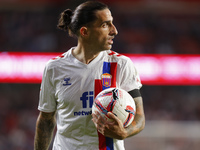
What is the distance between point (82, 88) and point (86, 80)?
6 centimetres

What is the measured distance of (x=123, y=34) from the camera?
10445mm

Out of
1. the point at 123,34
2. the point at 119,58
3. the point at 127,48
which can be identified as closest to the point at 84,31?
the point at 119,58

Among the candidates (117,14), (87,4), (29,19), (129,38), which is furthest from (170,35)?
(87,4)

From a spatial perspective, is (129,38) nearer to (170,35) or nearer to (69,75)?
(170,35)

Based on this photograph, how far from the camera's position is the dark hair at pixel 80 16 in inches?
91.1

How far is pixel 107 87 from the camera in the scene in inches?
88.6

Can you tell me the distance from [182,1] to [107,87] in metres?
10.7

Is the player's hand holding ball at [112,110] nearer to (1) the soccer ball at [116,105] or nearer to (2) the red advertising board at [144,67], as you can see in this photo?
(1) the soccer ball at [116,105]

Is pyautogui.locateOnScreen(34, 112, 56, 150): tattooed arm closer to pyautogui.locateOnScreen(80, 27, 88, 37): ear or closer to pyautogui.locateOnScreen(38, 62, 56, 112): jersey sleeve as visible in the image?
pyautogui.locateOnScreen(38, 62, 56, 112): jersey sleeve

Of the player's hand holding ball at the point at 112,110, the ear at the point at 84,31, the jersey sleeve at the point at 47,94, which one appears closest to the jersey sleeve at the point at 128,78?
the player's hand holding ball at the point at 112,110

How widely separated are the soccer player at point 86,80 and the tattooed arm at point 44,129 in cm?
Result: 3

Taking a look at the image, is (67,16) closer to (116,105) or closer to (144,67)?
(116,105)

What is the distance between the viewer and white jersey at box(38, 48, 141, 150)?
2.22 metres

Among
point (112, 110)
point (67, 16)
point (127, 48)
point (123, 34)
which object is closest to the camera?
point (112, 110)
